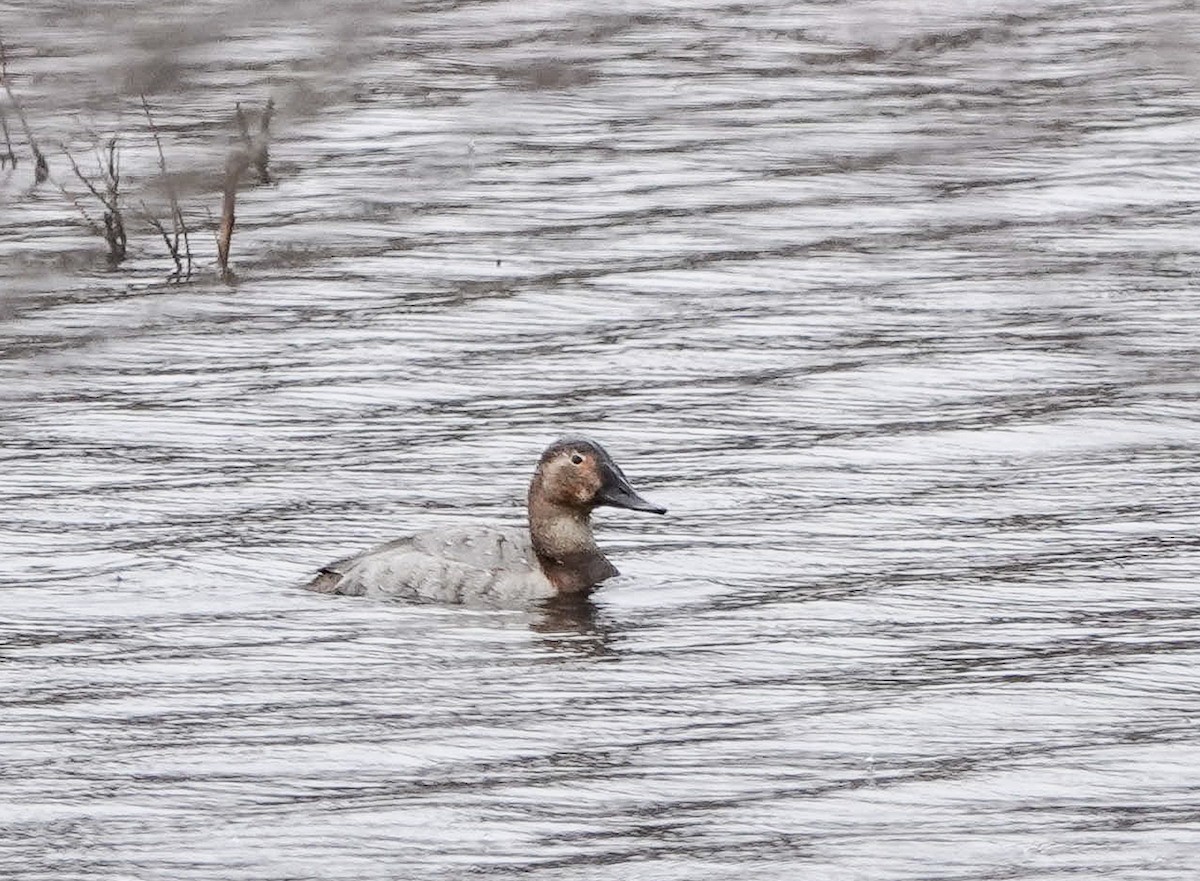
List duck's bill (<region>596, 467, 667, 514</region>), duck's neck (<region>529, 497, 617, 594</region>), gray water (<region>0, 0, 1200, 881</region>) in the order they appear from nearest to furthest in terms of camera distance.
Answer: gray water (<region>0, 0, 1200, 881</region>)
duck's neck (<region>529, 497, 617, 594</region>)
duck's bill (<region>596, 467, 667, 514</region>)

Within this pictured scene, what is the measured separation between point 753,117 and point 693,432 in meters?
4.18

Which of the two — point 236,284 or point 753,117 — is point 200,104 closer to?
point 236,284

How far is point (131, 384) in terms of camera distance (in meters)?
14.4

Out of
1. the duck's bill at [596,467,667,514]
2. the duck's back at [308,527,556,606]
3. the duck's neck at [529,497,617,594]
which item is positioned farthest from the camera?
the duck's bill at [596,467,667,514]

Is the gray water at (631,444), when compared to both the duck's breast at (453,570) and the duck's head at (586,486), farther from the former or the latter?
the duck's head at (586,486)

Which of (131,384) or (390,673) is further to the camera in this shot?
(131,384)

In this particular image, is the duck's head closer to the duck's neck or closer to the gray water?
the duck's neck

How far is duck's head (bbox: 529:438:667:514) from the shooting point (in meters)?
11.5

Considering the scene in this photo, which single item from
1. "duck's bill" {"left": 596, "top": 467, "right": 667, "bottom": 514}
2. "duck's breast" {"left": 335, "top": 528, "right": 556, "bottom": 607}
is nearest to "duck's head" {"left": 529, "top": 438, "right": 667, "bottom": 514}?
"duck's bill" {"left": 596, "top": 467, "right": 667, "bottom": 514}

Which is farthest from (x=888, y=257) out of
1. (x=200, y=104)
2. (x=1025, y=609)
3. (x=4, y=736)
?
(x=4, y=736)

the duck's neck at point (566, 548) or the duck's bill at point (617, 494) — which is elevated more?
the duck's bill at point (617, 494)

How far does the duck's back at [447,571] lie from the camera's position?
10.9 metres

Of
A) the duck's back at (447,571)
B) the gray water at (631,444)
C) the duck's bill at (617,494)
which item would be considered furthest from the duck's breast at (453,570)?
the duck's bill at (617,494)

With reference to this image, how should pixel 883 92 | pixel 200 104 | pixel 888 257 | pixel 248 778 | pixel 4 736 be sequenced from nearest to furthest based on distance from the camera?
1. pixel 883 92
2. pixel 248 778
3. pixel 4 736
4. pixel 200 104
5. pixel 888 257
